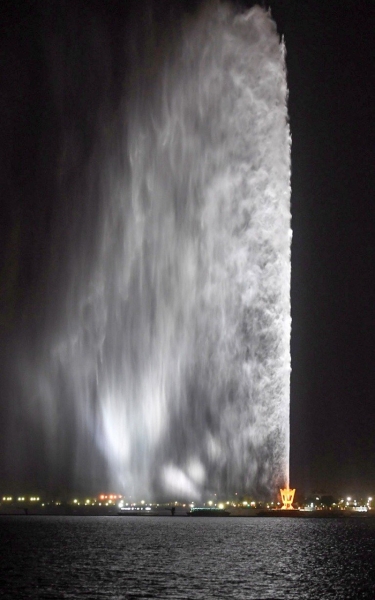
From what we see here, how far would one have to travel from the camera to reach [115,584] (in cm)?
3553

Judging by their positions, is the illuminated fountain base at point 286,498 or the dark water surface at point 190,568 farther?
the illuminated fountain base at point 286,498

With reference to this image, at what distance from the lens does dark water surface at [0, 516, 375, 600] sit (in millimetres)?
33312

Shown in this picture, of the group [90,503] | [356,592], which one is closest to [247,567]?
[356,592]

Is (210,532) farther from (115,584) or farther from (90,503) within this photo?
(90,503)

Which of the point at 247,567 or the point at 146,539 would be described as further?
the point at 146,539

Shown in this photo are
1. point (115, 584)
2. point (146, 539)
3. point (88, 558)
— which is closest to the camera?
point (115, 584)

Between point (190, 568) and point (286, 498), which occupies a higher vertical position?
point (286, 498)

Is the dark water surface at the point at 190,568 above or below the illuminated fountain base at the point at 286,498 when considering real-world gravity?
below

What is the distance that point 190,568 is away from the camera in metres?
41.1

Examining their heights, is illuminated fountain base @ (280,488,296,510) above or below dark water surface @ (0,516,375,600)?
above

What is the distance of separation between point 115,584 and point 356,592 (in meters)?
9.63

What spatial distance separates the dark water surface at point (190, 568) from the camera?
33.3m

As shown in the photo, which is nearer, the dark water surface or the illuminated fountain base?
the dark water surface

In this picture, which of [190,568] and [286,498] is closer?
[190,568]
